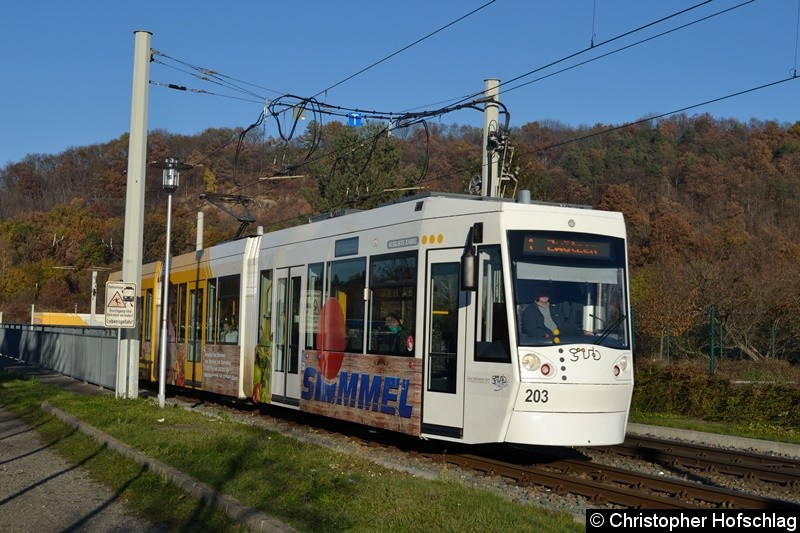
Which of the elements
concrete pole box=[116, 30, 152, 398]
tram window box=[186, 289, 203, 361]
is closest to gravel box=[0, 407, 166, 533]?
concrete pole box=[116, 30, 152, 398]

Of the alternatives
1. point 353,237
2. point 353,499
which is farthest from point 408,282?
point 353,499

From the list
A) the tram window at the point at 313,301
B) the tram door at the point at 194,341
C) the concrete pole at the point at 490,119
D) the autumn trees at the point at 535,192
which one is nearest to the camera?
the tram window at the point at 313,301

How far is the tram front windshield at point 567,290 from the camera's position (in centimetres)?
1180

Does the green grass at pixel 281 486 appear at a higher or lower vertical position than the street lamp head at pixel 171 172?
lower

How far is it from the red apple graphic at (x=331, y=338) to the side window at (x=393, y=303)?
996mm

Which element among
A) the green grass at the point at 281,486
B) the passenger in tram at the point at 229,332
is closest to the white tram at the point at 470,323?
the green grass at the point at 281,486

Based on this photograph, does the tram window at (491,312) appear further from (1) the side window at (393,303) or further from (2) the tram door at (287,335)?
(2) the tram door at (287,335)

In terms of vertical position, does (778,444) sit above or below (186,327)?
below

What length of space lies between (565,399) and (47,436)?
8557 millimetres

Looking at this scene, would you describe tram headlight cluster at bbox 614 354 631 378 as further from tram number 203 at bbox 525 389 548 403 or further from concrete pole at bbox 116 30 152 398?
concrete pole at bbox 116 30 152 398

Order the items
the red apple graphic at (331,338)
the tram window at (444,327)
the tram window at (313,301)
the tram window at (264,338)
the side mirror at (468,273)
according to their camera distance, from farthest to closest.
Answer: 1. the tram window at (264,338)
2. the tram window at (313,301)
3. the red apple graphic at (331,338)
4. the tram window at (444,327)
5. the side mirror at (468,273)

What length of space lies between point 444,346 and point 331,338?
3244mm

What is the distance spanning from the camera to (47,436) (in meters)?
15.6

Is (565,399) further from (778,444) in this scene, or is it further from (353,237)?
(778,444)
